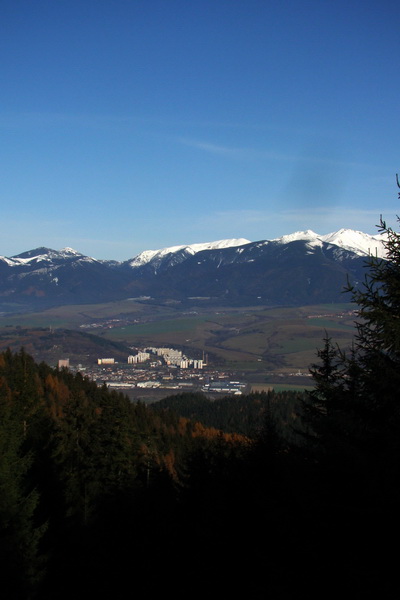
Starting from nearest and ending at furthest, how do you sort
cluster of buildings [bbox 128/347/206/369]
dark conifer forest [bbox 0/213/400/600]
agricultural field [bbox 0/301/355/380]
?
dark conifer forest [bbox 0/213/400/600]
agricultural field [bbox 0/301/355/380]
cluster of buildings [bbox 128/347/206/369]

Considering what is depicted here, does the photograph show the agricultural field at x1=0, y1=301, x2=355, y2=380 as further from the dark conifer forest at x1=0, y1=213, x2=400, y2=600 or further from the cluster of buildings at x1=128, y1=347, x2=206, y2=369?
the dark conifer forest at x1=0, y1=213, x2=400, y2=600

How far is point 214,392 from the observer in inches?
3620

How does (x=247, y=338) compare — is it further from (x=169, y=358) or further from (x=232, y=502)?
(x=232, y=502)

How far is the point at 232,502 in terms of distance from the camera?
13.1m

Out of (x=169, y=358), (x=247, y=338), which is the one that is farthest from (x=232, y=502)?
(x=247, y=338)

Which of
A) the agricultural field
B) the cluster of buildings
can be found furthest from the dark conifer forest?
the cluster of buildings

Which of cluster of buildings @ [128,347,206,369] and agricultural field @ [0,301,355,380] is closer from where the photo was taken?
agricultural field @ [0,301,355,380]

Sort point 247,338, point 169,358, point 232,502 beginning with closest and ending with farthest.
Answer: point 232,502 → point 169,358 → point 247,338

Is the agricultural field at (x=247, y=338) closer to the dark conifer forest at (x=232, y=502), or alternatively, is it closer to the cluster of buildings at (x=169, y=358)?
the cluster of buildings at (x=169, y=358)

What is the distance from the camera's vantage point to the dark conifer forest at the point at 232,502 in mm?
5949

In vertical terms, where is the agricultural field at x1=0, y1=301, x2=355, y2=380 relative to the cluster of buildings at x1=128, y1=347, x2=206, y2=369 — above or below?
above

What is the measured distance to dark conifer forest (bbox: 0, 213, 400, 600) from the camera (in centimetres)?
595

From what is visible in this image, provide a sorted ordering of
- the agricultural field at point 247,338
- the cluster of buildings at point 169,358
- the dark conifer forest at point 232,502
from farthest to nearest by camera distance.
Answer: the cluster of buildings at point 169,358, the agricultural field at point 247,338, the dark conifer forest at point 232,502

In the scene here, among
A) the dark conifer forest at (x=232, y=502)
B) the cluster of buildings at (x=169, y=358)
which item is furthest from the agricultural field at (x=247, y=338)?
the dark conifer forest at (x=232, y=502)
